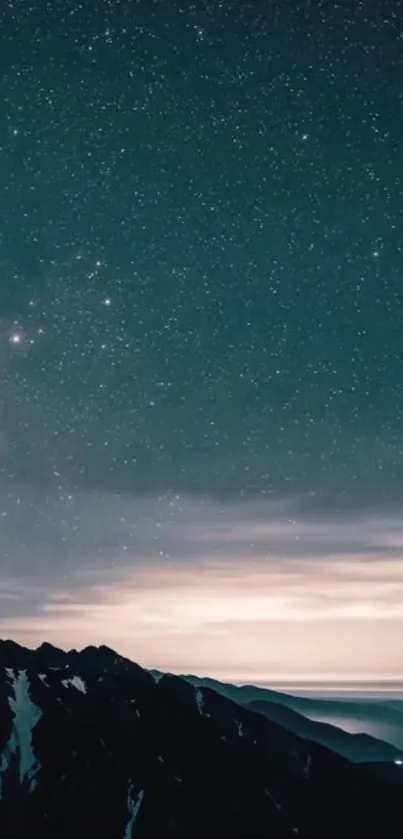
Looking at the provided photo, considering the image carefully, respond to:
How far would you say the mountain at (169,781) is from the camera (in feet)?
516

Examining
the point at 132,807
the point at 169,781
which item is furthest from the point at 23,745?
the point at 169,781

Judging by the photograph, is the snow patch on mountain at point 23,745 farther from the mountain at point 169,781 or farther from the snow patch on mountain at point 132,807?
the snow patch on mountain at point 132,807

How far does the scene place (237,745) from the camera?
188125 mm

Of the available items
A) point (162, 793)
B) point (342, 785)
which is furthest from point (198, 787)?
point (342, 785)

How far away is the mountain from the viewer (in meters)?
157

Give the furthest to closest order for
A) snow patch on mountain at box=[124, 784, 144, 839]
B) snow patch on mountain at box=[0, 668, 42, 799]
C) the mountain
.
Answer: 1. snow patch on mountain at box=[0, 668, 42, 799]
2. the mountain
3. snow patch on mountain at box=[124, 784, 144, 839]

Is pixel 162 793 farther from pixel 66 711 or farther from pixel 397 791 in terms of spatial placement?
pixel 397 791

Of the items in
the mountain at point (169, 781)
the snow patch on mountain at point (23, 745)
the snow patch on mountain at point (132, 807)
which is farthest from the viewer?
the snow patch on mountain at point (23, 745)

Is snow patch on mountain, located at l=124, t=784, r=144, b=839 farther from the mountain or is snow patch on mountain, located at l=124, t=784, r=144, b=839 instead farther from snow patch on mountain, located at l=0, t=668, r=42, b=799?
snow patch on mountain, located at l=0, t=668, r=42, b=799

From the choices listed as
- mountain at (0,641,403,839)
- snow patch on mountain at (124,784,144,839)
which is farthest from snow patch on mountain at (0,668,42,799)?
snow patch on mountain at (124,784,144,839)

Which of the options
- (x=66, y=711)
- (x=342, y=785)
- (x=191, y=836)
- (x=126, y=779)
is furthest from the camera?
(x=66, y=711)

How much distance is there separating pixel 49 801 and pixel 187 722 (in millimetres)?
46609

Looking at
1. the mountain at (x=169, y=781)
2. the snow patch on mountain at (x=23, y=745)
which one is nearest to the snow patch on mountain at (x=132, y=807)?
the mountain at (x=169, y=781)

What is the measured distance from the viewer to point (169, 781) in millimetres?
169000
